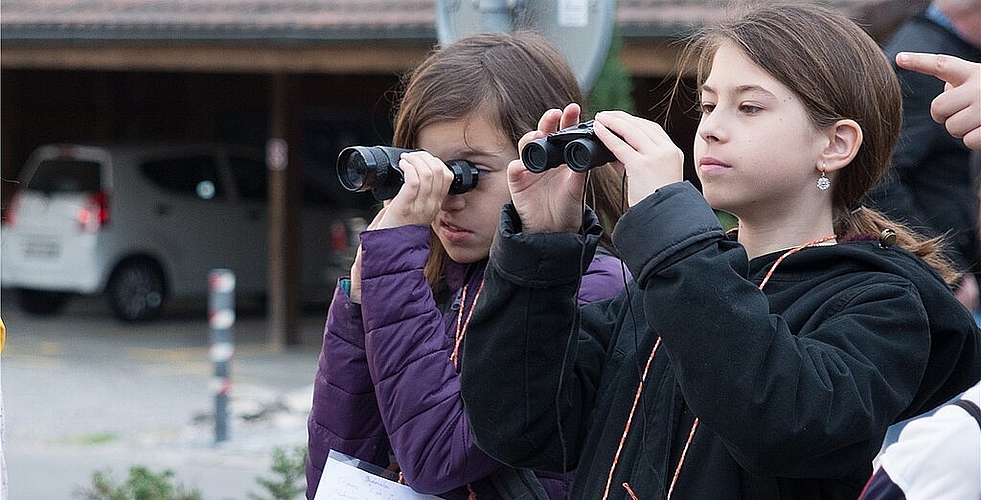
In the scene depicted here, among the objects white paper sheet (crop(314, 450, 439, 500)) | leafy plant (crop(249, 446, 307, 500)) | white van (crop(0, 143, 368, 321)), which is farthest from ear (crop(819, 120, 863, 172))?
white van (crop(0, 143, 368, 321))

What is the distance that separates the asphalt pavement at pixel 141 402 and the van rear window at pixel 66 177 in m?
1.34

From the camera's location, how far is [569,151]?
187 cm

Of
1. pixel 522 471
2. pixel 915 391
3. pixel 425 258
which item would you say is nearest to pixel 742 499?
pixel 915 391

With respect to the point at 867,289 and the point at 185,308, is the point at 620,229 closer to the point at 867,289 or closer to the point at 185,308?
the point at 867,289

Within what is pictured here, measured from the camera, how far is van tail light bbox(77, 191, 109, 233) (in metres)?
12.7

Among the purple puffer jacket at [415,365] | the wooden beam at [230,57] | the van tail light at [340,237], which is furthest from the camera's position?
the van tail light at [340,237]

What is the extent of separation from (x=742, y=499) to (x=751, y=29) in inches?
25.3

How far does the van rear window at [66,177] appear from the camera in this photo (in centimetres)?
1270

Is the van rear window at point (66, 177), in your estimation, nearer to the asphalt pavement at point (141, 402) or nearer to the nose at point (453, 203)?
the asphalt pavement at point (141, 402)

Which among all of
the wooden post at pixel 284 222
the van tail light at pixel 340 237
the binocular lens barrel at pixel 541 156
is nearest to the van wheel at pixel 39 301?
the wooden post at pixel 284 222

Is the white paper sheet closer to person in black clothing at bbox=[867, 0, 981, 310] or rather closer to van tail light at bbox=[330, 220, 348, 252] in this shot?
person in black clothing at bbox=[867, 0, 981, 310]

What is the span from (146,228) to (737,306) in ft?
39.9

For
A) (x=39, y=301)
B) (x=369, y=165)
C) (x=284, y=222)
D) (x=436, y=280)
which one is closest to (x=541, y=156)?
(x=369, y=165)

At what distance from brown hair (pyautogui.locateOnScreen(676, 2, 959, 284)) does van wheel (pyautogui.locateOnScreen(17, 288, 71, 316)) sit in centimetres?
1268
